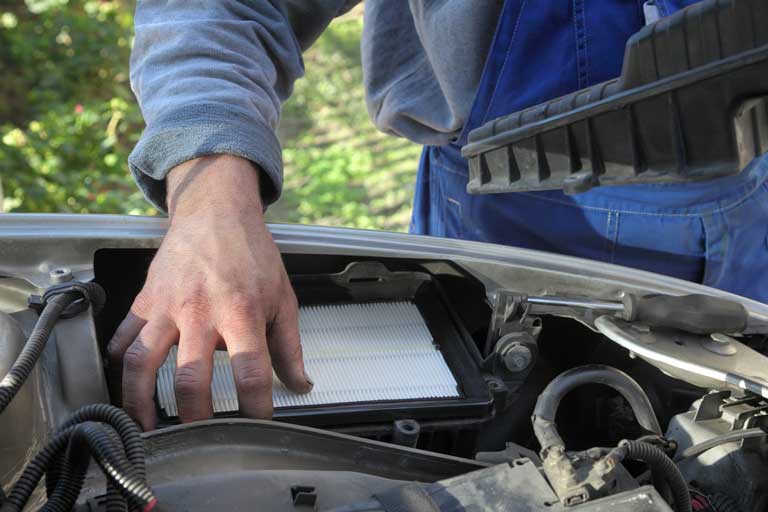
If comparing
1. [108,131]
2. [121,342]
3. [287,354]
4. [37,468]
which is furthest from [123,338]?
[108,131]

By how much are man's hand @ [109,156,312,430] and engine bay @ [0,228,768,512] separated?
0.05 m

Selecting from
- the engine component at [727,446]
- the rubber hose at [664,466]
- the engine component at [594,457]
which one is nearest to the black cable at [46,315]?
the engine component at [594,457]

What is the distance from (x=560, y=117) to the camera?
1112 mm

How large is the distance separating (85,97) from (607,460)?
512 centimetres

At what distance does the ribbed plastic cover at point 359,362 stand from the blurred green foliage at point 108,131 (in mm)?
2771

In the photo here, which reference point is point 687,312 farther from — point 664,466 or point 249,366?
point 249,366

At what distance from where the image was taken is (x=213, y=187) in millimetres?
1235

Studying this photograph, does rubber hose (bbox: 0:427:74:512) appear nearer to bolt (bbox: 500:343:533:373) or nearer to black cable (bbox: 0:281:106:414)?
black cable (bbox: 0:281:106:414)

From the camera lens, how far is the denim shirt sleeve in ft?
4.22

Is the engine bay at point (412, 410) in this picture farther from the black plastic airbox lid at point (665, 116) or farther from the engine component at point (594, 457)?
the black plastic airbox lid at point (665, 116)

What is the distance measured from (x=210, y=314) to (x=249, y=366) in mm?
95

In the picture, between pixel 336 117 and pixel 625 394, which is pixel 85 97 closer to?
pixel 336 117

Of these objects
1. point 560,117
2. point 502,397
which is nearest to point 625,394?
point 502,397

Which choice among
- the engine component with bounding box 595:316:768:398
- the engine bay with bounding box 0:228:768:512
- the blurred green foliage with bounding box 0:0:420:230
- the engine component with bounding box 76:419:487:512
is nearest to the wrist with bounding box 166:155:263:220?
the engine bay with bounding box 0:228:768:512
